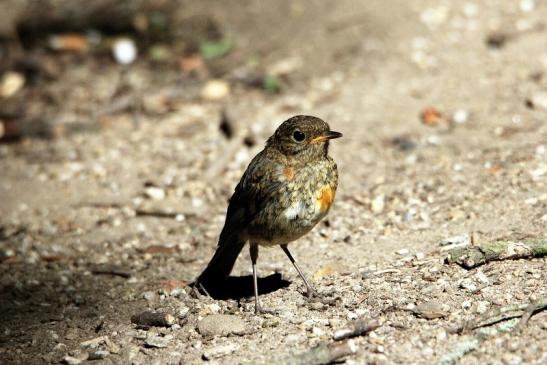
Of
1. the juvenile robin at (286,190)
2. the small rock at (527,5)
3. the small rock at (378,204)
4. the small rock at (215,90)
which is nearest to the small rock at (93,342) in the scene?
the juvenile robin at (286,190)

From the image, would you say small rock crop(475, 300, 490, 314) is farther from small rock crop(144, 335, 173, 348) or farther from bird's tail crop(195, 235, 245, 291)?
small rock crop(144, 335, 173, 348)

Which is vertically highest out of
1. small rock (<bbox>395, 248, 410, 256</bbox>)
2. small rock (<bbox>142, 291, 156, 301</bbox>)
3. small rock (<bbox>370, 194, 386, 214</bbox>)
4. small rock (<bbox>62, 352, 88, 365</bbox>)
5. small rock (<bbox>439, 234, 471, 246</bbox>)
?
small rock (<bbox>370, 194, 386, 214</bbox>)

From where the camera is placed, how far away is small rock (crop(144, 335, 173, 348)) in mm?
4477

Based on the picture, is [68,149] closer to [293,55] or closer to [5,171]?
[5,171]

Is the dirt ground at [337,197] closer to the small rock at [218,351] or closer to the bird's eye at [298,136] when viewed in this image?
the small rock at [218,351]

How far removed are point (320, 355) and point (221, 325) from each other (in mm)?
805

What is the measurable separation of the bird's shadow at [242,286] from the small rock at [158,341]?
2.04ft

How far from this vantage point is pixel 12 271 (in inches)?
233

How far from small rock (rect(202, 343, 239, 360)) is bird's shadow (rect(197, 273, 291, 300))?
2.54 ft

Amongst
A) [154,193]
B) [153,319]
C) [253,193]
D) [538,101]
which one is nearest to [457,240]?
[253,193]

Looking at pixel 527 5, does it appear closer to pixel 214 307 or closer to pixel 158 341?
pixel 214 307

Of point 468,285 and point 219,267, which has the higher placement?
point 219,267

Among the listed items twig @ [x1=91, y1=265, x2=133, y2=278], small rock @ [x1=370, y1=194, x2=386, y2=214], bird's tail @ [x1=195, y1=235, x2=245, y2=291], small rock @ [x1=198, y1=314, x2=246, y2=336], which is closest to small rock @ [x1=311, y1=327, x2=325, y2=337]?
small rock @ [x1=198, y1=314, x2=246, y2=336]

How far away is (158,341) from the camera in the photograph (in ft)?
14.8
